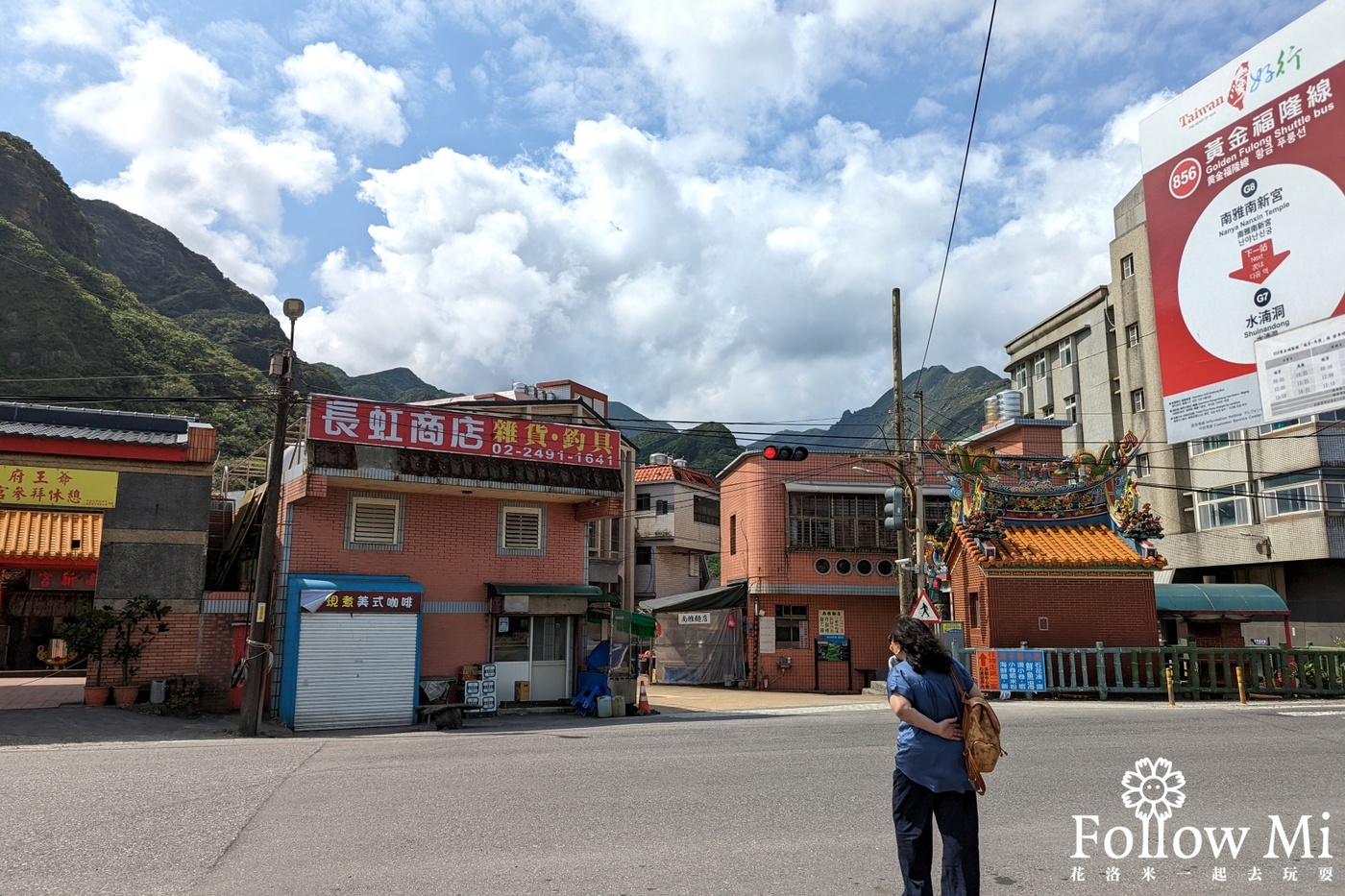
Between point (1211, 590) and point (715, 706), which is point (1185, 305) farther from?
point (1211, 590)

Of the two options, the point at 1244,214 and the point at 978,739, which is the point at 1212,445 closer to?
the point at 1244,214

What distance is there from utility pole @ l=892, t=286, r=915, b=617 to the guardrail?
2.70 meters

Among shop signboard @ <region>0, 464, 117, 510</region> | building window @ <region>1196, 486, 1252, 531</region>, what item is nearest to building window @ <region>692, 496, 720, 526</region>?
building window @ <region>1196, 486, 1252, 531</region>

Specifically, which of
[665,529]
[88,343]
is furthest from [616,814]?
[88,343]

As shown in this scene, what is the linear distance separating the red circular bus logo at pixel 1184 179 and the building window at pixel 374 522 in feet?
52.4

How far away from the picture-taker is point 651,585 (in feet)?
144

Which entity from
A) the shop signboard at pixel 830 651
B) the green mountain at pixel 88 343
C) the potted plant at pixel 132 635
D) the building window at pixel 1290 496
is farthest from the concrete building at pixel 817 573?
the green mountain at pixel 88 343

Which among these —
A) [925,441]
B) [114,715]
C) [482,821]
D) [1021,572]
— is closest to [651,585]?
[925,441]

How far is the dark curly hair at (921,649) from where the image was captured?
5.01 meters

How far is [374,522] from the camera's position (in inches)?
757

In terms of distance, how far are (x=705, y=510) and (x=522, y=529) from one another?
26714 mm

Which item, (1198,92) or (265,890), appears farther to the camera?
(1198,92)

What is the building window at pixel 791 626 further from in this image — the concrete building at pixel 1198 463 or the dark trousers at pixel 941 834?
the dark trousers at pixel 941 834

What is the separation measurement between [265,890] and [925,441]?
20.9 meters
